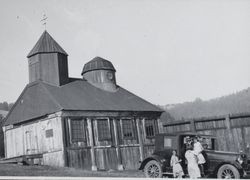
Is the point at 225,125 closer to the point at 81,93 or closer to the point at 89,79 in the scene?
the point at 81,93

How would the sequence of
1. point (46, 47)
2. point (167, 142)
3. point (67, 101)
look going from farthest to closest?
1. point (46, 47)
2. point (67, 101)
3. point (167, 142)

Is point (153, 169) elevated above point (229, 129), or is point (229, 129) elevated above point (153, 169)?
point (229, 129)

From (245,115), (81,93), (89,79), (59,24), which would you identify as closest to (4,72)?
(59,24)

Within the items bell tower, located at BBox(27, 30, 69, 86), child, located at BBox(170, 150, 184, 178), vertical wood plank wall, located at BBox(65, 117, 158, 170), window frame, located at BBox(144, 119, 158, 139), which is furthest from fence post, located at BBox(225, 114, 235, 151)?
bell tower, located at BBox(27, 30, 69, 86)

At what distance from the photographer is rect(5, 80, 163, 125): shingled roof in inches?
672

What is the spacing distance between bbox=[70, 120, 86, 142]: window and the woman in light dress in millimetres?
8299

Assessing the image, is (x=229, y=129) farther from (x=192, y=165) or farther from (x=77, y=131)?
(x=77, y=131)

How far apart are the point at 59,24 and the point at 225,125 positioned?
21.7 feet

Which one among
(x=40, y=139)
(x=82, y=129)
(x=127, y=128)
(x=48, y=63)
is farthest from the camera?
(x=48, y=63)

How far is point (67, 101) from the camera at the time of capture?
1719 centimetres

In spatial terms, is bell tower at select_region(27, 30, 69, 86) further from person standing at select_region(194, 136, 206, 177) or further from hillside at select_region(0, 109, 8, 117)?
person standing at select_region(194, 136, 206, 177)

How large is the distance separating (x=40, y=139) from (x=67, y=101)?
7.46 ft

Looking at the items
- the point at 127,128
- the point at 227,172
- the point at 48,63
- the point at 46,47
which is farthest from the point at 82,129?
the point at 227,172

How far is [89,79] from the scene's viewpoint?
21.7 metres
